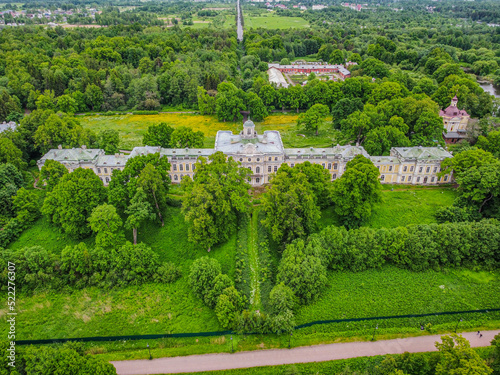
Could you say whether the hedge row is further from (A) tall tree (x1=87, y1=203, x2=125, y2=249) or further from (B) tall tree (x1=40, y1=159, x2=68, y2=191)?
(B) tall tree (x1=40, y1=159, x2=68, y2=191)

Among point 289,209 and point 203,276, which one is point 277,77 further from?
point 203,276

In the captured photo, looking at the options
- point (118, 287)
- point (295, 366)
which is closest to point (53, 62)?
point (118, 287)

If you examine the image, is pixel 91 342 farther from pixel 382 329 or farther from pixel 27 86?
pixel 27 86

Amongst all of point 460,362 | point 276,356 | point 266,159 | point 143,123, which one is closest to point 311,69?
point 143,123

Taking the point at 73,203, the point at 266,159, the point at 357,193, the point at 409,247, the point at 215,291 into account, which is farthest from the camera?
the point at 266,159

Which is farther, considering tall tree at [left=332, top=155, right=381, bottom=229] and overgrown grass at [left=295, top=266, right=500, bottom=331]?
tall tree at [left=332, top=155, right=381, bottom=229]

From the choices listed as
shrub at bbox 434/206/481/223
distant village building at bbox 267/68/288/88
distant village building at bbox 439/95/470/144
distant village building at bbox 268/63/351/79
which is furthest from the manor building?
distant village building at bbox 268/63/351/79
